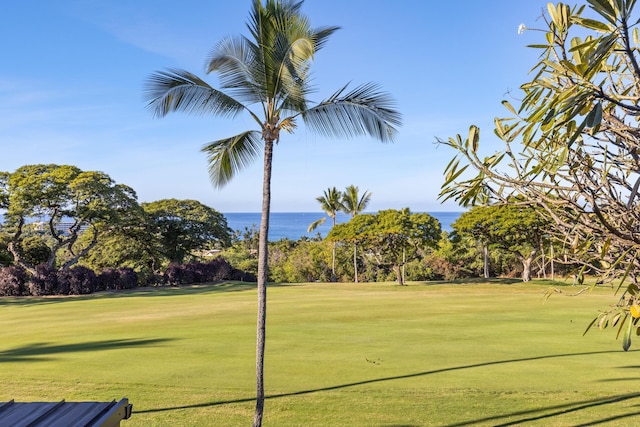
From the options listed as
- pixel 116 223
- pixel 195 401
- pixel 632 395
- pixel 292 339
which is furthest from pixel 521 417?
pixel 116 223

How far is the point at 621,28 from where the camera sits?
2385 mm

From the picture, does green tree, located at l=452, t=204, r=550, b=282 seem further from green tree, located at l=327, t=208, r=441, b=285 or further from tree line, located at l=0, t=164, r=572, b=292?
green tree, located at l=327, t=208, r=441, b=285

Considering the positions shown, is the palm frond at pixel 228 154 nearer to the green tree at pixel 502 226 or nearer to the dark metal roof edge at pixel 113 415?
the dark metal roof edge at pixel 113 415

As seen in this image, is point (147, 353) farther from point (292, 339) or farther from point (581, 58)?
point (581, 58)

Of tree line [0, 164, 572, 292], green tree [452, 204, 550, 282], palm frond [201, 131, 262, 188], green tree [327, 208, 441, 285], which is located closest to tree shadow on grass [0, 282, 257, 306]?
tree line [0, 164, 572, 292]

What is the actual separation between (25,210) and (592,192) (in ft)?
118

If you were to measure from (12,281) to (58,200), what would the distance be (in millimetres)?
5932

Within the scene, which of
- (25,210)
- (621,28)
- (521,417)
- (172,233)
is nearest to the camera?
(621,28)

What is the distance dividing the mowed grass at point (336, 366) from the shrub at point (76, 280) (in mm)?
10846

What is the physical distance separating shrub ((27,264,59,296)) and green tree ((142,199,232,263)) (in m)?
11.4

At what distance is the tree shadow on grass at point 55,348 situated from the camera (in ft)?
41.1

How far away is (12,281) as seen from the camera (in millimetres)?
31109

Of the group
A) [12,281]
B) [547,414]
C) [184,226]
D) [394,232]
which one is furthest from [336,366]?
[184,226]

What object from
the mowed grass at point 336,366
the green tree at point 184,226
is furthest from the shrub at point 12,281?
the green tree at point 184,226
